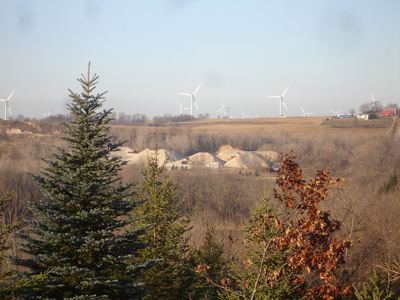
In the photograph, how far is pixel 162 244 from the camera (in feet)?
42.7

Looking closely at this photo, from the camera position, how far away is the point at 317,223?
25.0ft

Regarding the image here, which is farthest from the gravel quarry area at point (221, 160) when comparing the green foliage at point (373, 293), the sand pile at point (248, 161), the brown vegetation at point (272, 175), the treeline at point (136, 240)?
the green foliage at point (373, 293)

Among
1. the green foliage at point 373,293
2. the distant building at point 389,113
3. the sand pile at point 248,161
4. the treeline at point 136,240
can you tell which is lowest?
the sand pile at point 248,161

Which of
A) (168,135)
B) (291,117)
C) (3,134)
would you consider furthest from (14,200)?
(291,117)

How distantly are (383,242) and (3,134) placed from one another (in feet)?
294

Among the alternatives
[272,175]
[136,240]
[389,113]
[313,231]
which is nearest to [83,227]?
[136,240]

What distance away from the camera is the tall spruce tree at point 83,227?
8.82 metres

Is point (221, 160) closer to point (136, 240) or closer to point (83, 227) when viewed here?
point (136, 240)

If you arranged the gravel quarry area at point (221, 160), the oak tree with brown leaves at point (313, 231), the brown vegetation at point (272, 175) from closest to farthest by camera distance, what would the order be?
1. the oak tree with brown leaves at point (313, 231)
2. the brown vegetation at point (272, 175)
3. the gravel quarry area at point (221, 160)

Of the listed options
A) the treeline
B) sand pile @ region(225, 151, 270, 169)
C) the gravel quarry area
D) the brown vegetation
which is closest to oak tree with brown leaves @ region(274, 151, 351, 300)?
the treeline

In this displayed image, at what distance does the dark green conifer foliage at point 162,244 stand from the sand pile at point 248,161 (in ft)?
213

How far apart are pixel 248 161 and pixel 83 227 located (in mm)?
74644

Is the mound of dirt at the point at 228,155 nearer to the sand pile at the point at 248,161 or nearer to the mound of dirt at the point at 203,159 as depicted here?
the mound of dirt at the point at 203,159

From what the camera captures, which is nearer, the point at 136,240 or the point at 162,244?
the point at 136,240
